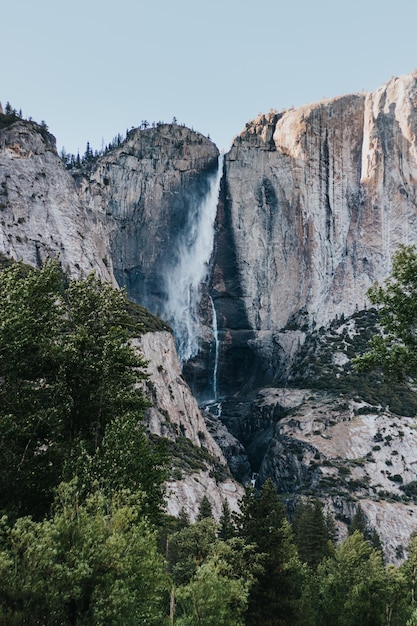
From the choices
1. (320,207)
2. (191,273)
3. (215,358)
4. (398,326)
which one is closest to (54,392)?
(398,326)

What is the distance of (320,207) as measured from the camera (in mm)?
126312

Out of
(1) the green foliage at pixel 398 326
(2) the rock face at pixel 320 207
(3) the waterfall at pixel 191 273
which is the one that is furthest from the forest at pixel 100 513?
(3) the waterfall at pixel 191 273

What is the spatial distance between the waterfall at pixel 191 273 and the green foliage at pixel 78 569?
98.0 meters

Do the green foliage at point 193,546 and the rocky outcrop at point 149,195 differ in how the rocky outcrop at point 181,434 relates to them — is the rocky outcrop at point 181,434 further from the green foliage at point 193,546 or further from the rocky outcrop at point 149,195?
the rocky outcrop at point 149,195

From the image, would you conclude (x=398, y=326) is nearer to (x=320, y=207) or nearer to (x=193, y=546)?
(x=193, y=546)

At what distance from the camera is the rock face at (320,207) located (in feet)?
392

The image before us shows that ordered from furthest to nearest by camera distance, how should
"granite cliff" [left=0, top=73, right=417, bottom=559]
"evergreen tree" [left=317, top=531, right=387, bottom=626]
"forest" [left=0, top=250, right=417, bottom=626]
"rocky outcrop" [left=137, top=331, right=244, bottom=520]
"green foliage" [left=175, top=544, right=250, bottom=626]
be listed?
"granite cliff" [left=0, top=73, right=417, bottom=559] → "rocky outcrop" [left=137, top=331, right=244, bottom=520] → "evergreen tree" [left=317, top=531, right=387, bottom=626] → "green foliage" [left=175, top=544, right=250, bottom=626] → "forest" [left=0, top=250, right=417, bottom=626]

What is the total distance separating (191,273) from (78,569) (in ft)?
368

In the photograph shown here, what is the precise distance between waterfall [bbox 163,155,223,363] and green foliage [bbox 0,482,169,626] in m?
98.0

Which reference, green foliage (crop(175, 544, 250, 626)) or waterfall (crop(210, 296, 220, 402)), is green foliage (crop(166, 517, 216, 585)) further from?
waterfall (crop(210, 296, 220, 402))

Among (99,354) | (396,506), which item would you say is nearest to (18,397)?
(99,354)

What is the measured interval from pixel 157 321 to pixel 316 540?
151ft

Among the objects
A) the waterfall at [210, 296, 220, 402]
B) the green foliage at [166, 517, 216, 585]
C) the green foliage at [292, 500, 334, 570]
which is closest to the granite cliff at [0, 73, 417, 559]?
the waterfall at [210, 296, 220, 402]

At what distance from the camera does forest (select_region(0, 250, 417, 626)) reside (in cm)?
1606
